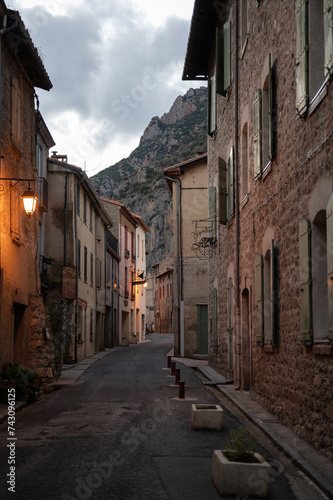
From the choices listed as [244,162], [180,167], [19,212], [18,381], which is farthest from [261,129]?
[180,167]

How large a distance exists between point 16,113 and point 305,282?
8.98 meters

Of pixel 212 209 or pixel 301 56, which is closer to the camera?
pixel 301 56

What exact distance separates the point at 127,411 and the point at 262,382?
8.65 ft

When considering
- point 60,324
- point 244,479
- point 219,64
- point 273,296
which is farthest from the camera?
point 60,324

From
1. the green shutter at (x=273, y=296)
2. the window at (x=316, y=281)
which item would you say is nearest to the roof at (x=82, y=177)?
the green shutter at (x=273, y=296)

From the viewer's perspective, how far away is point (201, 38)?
20922 mm

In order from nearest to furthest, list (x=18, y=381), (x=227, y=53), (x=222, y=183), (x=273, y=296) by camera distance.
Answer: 1. (x=273, y=296)
2. (x=18, y=381)
3. (x=227, y=53)
4. (x=222, y=183)

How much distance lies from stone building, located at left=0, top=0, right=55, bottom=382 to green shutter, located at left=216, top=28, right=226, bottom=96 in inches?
184

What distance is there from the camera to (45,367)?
54.7 feet

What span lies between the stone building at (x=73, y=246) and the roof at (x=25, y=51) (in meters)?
7.77

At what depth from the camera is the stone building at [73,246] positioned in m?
24.8

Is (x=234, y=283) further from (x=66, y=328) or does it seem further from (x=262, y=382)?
(x=66, y=328)

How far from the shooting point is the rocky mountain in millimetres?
91625

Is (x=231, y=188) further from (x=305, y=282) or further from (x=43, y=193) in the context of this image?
(x=43, y=193)
